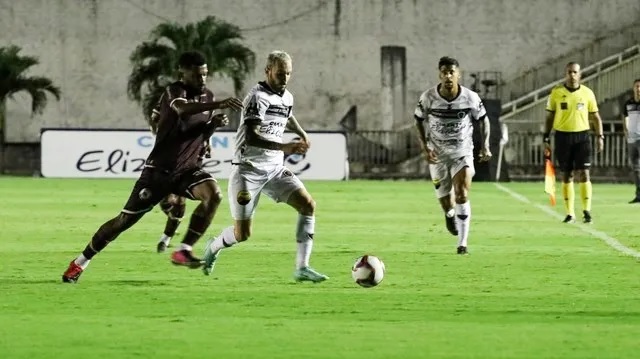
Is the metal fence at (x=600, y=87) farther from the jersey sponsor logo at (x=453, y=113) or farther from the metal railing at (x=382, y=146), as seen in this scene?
the jersey sponsor logo at (x=453, y=113)

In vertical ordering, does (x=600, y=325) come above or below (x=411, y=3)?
below

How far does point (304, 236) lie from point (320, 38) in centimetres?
4043

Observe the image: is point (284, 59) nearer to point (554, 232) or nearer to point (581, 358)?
point (581, 358)

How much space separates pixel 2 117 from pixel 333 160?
17.4 meters

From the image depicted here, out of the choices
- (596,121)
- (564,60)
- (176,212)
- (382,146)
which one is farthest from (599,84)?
(176,212)

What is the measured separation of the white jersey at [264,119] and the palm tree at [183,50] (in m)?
36.6

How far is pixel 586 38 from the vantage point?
53.3 metres

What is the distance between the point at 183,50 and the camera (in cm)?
5072

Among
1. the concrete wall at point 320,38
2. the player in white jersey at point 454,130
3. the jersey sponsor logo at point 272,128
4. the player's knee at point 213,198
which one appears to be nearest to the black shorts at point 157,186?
the player's knee at point 213,198

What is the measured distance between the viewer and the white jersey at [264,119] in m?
13.4

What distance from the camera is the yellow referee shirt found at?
22969 mm

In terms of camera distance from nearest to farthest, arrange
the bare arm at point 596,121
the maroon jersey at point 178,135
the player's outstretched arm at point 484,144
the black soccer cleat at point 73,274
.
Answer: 1. the black soccer cleat at point 73,274
2. the maroon jersey at point 178,135
3. the player's outstretched arm at point 484,144
4. the bare arm at point 596,121

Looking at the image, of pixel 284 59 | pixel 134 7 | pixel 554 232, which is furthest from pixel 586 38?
pixel 284 59

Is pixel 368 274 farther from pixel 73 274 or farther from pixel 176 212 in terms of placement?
pixel 176 212
